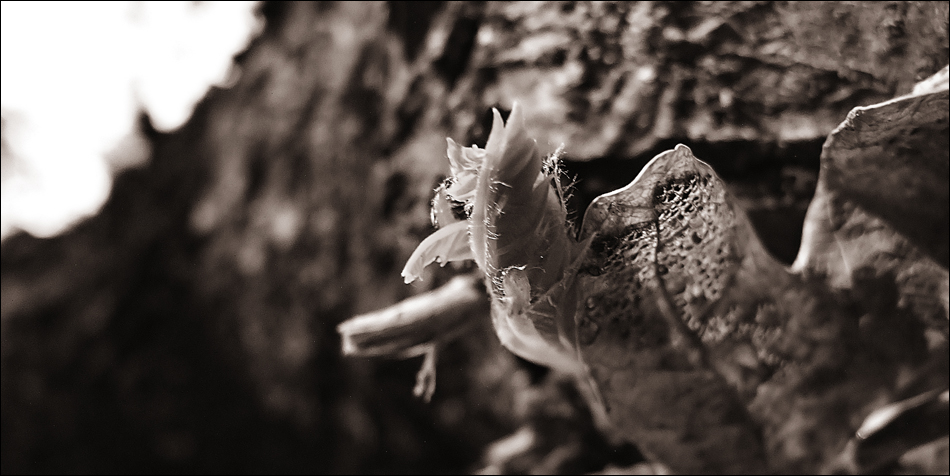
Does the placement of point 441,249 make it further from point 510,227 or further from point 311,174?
point 311,174

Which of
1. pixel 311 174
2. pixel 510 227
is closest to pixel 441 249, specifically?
pixel 510 227

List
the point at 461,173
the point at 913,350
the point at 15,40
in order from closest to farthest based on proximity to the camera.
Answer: the point at 461,173, the point at 913,350, the point at 15,40

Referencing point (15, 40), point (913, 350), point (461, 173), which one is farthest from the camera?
point (15, 40)

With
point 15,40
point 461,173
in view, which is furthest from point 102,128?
point 461,173

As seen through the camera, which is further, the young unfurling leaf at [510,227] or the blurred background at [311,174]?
the blurred background at [311,174]

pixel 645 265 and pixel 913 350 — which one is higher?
pixel 645 265

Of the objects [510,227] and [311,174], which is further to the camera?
[311,174]

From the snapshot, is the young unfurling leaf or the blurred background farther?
the blurred background

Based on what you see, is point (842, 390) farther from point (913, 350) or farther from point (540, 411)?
point (540, 411)
